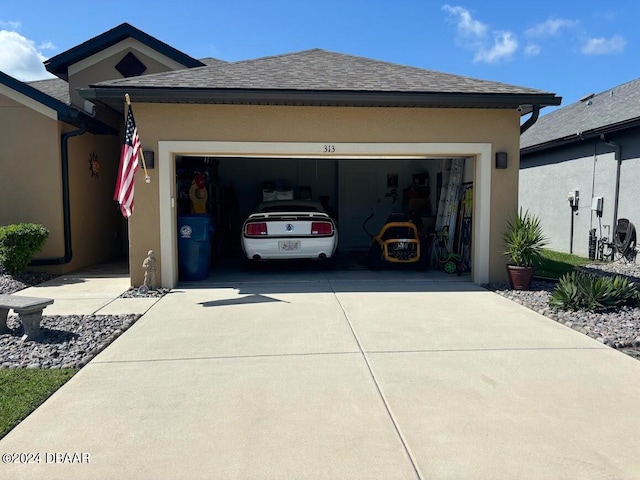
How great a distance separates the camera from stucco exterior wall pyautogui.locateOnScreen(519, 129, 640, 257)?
11617 mm

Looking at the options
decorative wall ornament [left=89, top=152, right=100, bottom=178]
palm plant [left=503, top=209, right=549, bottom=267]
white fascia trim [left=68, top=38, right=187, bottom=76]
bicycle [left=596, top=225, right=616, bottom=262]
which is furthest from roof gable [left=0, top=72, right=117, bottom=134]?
bicycle [left=596, top=225, right=616, bottom=262]

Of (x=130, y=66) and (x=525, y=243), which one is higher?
(x=130, y=66)

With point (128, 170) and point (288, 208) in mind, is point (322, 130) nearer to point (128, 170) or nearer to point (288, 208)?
point (288, 208)

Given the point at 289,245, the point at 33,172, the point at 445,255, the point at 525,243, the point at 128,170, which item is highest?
the point at 33,172

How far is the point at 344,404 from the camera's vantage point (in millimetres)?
3691

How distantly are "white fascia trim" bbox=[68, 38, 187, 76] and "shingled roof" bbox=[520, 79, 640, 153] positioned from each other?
10.8 meters

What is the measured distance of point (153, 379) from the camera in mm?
4223

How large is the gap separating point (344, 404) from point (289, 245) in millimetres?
5660

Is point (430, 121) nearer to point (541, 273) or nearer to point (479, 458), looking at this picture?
point (541, 273)

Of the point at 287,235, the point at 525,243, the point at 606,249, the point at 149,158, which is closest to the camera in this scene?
the point at 525,243

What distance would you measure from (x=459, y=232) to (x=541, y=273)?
187cm

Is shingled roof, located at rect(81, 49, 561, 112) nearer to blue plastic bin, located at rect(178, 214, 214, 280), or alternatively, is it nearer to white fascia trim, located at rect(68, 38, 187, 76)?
blue plastic bin, located at rect(178, 214, 214, 280)


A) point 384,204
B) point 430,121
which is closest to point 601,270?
point 430,121

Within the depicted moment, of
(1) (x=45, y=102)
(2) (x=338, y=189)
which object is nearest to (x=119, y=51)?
(1) (x=45, y=102)
